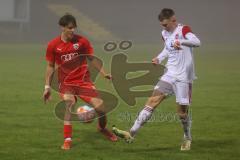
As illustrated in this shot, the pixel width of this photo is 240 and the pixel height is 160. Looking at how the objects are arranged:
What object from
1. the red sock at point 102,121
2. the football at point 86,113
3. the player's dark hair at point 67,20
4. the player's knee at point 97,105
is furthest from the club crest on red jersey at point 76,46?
the red sock at point 102,121

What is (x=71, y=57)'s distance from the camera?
11.7 metres

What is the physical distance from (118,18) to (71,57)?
5104cm

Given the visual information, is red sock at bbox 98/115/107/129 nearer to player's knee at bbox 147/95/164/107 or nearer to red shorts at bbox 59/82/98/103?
red shorts at bbox 59/82/98/103

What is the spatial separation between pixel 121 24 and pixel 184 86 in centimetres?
5091

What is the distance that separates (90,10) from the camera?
2453 inches

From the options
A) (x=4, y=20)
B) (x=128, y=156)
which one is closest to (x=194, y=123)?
(x=128, y=156)

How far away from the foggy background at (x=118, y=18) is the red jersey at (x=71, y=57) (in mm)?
44013

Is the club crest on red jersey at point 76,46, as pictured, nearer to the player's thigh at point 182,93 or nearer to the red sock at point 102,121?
the red sock at point 102,121

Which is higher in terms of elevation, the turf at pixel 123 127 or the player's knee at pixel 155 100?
the player's knee at pixel 155 100

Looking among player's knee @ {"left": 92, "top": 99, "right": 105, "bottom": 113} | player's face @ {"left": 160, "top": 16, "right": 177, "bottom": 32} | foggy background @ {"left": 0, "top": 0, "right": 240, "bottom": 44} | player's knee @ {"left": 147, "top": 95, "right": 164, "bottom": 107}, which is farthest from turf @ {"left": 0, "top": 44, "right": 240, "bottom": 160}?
foggy background @ {"left": 0, "top": 0, "right": 240, "bottom": 44}

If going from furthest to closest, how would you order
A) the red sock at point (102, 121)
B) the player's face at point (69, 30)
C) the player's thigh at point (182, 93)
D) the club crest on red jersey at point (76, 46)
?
the red sock at point (102, 121) < the club crest on red jersey at point (76, 46) < the player's face at point (69, 30) < the player's thigh at point (182, 93)

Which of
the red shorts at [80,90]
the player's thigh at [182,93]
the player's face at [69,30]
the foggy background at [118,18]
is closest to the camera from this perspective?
the player's thigh at [182,93]

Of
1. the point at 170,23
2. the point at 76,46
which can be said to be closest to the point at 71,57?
the point at 76,46

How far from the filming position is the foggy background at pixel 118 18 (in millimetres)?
57938
